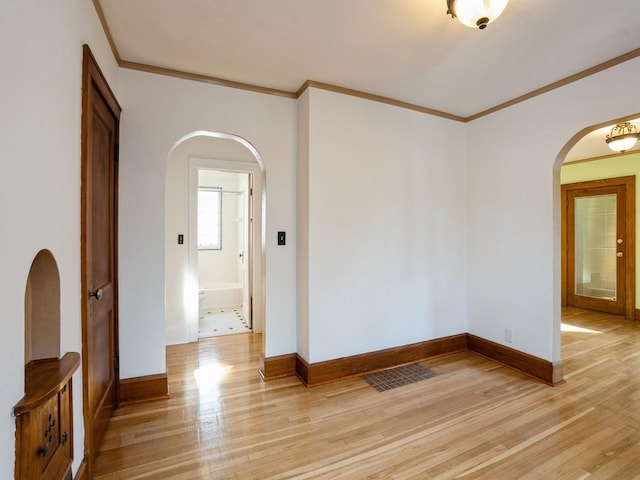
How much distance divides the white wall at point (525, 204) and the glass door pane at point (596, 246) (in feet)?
11.5

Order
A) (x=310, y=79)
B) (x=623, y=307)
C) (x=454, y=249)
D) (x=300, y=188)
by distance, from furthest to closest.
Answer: (x=623, y=307) < (x=454, y=249) < (x=300, y=188) < (x=310, y=79)

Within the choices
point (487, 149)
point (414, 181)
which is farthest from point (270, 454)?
point (487, 149)

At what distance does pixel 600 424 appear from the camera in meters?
2.13

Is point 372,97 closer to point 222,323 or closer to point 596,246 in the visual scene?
point 222,323

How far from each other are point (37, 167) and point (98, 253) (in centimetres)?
98

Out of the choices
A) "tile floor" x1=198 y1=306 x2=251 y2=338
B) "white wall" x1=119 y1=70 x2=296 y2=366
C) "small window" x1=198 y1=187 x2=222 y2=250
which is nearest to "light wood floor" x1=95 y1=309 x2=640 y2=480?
"white wall" x1=119 y1=70 x2=296 y2=366

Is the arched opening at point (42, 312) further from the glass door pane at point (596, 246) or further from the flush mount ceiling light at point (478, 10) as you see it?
the glass door pane at point (596, 246)

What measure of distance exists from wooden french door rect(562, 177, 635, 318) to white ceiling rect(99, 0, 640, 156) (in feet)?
12.3

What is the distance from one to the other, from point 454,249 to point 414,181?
92cm

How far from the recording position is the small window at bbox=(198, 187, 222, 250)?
5945 mm

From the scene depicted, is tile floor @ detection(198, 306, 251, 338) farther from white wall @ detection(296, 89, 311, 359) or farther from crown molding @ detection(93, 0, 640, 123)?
crown molding @ detection(93, 0, 640, 123)

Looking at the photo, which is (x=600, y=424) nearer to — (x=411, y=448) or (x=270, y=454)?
(x=411, y=448)

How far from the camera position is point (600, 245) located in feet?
17.3

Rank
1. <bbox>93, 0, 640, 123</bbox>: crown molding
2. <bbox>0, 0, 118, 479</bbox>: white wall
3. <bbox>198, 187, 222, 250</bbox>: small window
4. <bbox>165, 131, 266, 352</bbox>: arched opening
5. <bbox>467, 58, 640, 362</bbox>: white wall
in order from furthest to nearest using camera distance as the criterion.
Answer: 1. <bbox>198, 187, 222, 250</bbox>: small window
2. <bbox>165, 131, 266, 352</bbox>: arched opening
3. <bbox>467, 58, 640, 362</bbox>: white wall
4. <bbox>93, 0, 640, 123</bbox>: crown molding
5. <bbox>0, 0, 118, 479</bbox>: white wall
